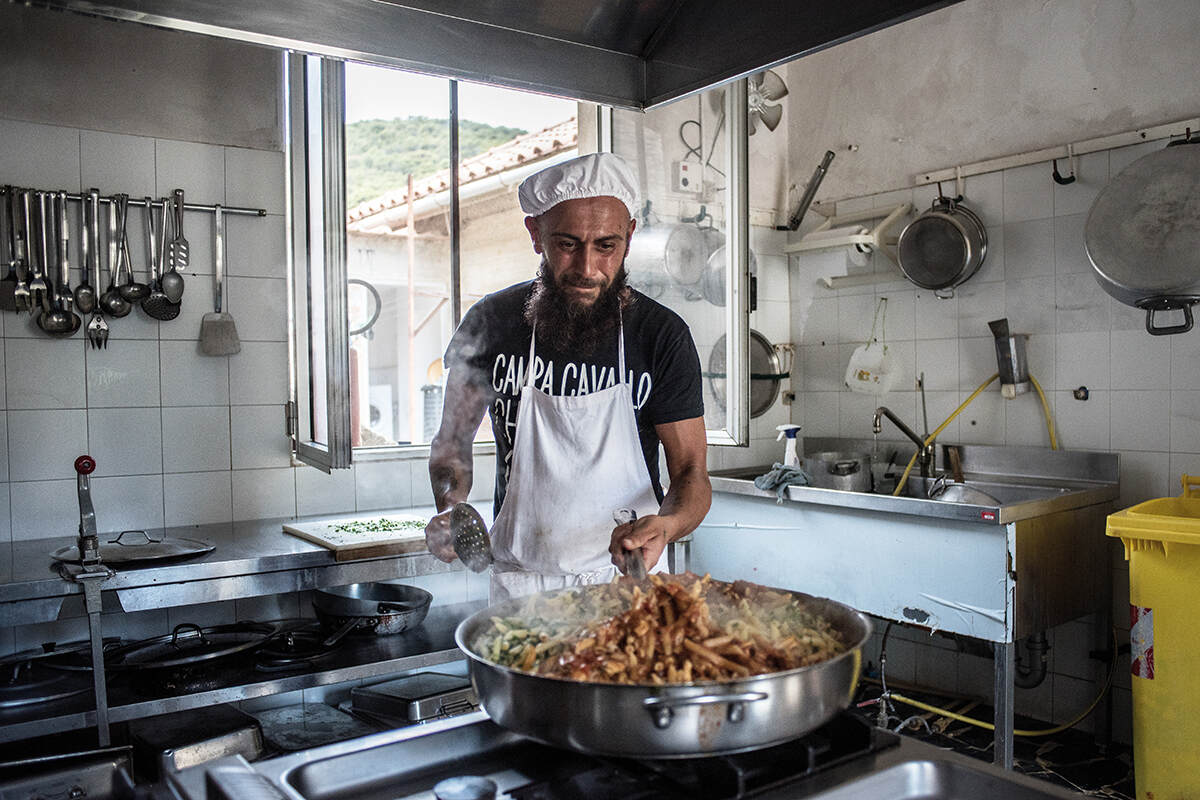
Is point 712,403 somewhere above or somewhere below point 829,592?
above

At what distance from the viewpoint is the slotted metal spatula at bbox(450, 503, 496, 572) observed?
1909 mm

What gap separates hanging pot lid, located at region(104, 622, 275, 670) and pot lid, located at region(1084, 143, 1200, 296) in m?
2.97

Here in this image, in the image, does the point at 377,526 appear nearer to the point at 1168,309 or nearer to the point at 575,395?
the point at 575,395

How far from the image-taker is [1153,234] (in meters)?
2.87

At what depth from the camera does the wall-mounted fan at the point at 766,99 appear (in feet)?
13.6

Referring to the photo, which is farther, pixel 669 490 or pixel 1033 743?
pixel 1033 743

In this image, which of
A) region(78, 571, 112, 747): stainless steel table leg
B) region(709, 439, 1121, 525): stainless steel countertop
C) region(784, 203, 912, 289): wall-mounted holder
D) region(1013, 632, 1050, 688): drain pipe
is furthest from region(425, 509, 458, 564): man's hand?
region(784, 203, 912, 289): wall-mounted holder

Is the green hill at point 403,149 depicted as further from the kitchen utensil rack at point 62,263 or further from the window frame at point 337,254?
the kitchen utensil rack at point 62,263

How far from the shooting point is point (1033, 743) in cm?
328

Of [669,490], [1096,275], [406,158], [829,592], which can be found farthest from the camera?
[406,158]

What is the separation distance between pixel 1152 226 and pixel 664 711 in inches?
109

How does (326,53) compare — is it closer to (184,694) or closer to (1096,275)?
(184,694)

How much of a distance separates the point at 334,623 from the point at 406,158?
5288mm

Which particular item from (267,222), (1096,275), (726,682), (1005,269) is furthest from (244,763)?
(1005,269)
